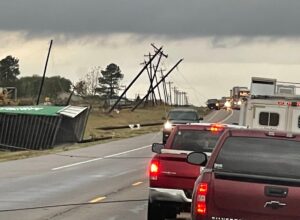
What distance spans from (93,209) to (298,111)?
29.8 feet

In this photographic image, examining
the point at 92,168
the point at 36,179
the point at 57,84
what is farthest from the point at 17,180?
the point at 57,84

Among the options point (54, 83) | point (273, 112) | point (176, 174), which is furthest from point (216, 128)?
point (54, 83)

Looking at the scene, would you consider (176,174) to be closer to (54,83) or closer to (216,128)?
(216,128)

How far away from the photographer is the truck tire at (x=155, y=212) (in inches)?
412

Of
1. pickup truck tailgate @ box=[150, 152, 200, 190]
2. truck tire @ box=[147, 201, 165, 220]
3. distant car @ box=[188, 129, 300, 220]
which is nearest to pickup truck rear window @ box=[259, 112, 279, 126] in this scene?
truck tire @ box=[147, 201, 165, 220]

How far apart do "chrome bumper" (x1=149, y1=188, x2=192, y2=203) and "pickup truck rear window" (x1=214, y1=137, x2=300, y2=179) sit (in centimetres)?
306

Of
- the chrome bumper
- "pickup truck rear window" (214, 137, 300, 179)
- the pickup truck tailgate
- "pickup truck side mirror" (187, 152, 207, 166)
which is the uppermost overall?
"pickup truck rear window" (214, 137, 300, 179)

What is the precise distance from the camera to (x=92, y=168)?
74.1ft

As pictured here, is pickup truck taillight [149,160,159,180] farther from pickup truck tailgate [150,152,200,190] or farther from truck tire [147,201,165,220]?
truck tire [147,201,165,220]

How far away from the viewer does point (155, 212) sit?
10523 mm

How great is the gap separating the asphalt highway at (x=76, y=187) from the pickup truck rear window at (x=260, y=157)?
4679 mm

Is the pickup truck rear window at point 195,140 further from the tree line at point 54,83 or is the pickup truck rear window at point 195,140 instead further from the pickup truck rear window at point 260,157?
the tree line at point 54,83

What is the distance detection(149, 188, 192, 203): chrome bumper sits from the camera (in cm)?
1006

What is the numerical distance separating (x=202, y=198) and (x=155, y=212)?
4017 mm
